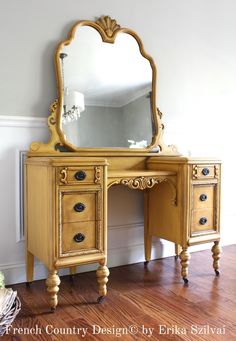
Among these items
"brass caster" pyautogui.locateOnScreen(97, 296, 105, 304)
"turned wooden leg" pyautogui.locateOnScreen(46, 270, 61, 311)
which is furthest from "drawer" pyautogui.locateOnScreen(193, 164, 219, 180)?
"turned wooden leg" pyautogui.locateOnScreen(46, 270, 61, 311)

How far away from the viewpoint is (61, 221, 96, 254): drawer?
5.95 feet

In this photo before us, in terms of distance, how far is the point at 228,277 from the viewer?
2.31 metres

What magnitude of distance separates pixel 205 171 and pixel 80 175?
86 cm

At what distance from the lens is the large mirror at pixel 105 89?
2.26m

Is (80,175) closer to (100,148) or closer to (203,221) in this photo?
(100,148)

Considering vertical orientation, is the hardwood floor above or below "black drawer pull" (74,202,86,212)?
below

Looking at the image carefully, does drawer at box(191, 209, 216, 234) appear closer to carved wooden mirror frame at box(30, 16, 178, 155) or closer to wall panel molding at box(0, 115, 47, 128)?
carved wooden mirror frame at box(30, 16, 178, 155)

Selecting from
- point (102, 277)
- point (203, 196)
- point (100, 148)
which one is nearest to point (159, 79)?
point (100, 148)

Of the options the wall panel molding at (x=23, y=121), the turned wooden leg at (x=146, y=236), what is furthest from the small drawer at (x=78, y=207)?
the turned wooden leg at (x=146, y=236)

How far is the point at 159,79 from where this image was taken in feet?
8.75

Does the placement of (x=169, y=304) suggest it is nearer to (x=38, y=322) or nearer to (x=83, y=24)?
(x=38, y=322)

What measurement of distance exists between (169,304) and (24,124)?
52.4 inches

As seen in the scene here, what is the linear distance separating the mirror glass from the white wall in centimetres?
12

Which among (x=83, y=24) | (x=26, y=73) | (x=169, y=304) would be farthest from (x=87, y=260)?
(x=83, y=24)
